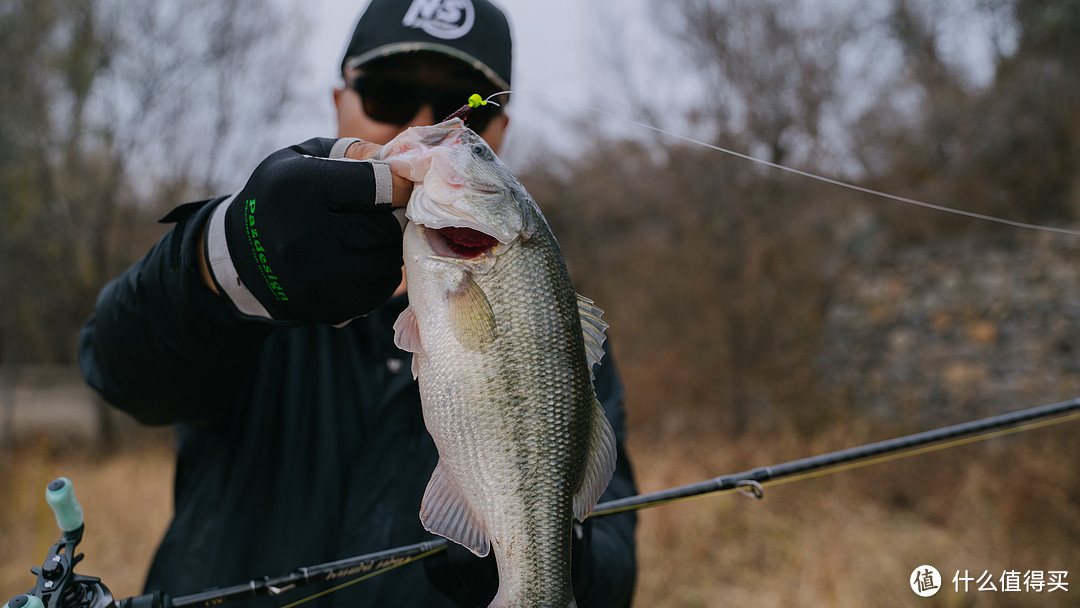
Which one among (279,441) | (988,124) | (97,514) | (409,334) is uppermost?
(988,124)

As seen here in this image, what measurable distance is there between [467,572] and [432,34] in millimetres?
1667

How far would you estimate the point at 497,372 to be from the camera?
1.32 m

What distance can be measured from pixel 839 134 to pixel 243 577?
9.41m

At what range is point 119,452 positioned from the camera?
9984mm

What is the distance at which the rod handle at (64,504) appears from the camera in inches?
53.0

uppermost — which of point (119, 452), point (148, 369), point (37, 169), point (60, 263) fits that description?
point (37, 169)

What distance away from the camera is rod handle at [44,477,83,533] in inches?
53.0

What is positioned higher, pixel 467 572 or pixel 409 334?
pixel 409 334

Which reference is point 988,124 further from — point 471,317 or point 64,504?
point 64,504

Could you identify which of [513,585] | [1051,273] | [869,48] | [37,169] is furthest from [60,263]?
[1051,273]

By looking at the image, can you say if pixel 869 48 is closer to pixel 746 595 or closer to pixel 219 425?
pixel 746 595

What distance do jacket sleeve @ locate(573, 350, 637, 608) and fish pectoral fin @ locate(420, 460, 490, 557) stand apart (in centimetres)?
44

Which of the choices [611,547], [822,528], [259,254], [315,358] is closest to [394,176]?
[259,254]

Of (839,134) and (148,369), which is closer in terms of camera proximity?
(148,369)
